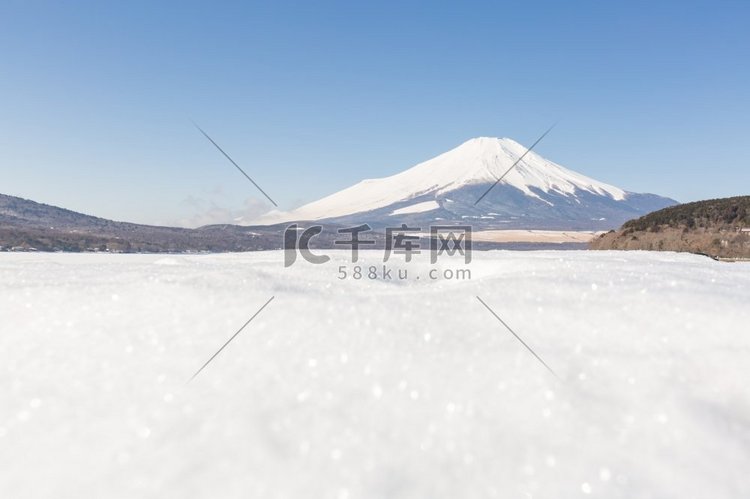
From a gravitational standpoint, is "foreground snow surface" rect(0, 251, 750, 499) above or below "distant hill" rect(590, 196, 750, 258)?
below

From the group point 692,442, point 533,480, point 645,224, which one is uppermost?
point 645,224

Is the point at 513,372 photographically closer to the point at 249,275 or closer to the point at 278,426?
the point at 278,426

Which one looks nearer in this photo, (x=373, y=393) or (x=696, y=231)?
(x=373, y=393)

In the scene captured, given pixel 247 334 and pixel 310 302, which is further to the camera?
pixel 310 302

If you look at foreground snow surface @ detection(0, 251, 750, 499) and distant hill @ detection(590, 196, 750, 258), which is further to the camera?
distant hill @ detection(590, 196, 750, 258)

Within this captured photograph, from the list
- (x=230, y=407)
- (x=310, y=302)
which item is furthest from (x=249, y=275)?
(x=230, y=407)
